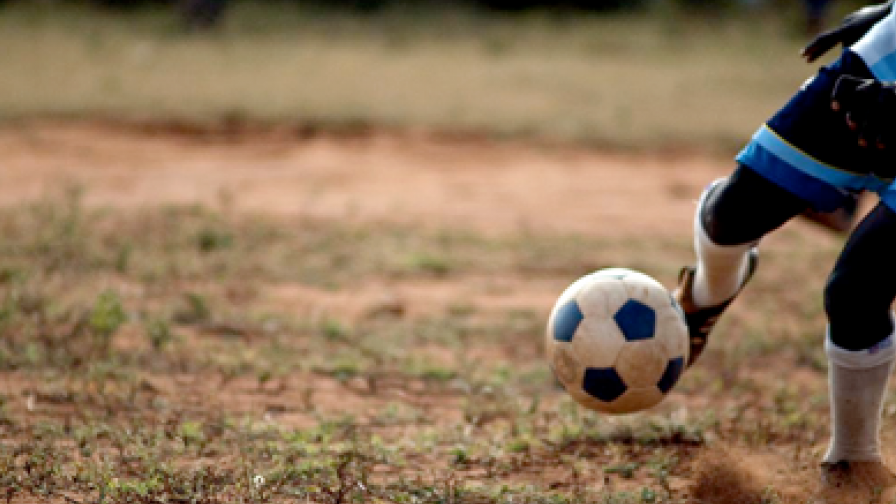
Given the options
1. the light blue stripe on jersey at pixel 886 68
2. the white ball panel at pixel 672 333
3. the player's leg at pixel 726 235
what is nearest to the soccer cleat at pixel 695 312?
the player's leg at pixel 726 235

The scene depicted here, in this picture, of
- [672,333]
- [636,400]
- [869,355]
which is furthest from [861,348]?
[636,400]

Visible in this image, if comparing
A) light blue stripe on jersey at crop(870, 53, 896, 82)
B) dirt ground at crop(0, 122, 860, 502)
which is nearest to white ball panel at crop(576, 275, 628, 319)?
light blue stripe on jersey at crop(870, 53, 896, 82)

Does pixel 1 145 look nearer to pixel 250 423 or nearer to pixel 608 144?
pixel 608 144

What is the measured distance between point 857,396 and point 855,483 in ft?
0.77

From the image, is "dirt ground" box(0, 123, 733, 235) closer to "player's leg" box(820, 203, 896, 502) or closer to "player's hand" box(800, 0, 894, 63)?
"player's hand" box(800, 0, 894, 63)

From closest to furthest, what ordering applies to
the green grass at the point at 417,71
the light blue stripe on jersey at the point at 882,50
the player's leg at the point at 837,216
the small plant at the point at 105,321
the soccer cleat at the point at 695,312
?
the light blue stripe on jersey at the point at 882,50, the player's leg at the point at 837,216, the soccer cleat at the point at 695,312, the small plant at the point at 105,321, the green grass at the point at 417,71

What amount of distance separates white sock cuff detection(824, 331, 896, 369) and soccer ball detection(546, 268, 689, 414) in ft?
1.40

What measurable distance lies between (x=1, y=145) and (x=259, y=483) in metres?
6.52

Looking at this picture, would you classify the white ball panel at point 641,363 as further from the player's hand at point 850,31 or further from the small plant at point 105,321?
the small plant at point 105,321

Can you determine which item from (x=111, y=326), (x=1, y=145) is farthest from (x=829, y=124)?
(x=1, y=145)

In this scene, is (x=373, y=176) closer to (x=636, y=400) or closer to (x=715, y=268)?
(x=715, y=268)

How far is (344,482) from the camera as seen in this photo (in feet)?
10.6

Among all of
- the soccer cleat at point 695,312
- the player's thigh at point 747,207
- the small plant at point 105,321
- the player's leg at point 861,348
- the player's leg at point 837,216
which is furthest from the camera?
the small plant at point 105,321

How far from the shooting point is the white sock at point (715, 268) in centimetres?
376
